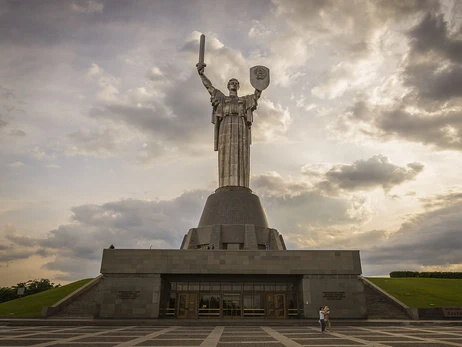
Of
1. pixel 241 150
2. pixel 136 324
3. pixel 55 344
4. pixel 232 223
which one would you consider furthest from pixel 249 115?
pixel 55 344

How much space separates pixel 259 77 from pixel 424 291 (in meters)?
26.1

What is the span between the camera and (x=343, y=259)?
24.4 metres

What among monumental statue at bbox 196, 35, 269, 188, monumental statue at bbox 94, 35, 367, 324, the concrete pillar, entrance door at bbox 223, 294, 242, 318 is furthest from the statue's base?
entrance door at bbox 223, 294, 242, 318

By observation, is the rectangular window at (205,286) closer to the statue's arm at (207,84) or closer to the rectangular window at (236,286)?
the rectangular window at (236,286)

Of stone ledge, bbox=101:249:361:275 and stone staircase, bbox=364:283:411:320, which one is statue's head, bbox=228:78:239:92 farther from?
stone staircase, bbox=364:283:411:320

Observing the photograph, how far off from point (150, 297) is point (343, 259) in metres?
13.8

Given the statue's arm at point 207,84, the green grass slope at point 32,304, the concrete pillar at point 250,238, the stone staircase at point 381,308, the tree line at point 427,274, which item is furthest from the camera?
the tree line at point 427,274

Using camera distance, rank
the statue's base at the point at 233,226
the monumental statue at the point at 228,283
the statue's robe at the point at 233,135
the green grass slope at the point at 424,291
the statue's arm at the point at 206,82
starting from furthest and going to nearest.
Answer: the statue's arm at the point at 206,82
the statue's robe at the point at 233,135
the green grass slope at the point at 424,291
the statue's base at the point at 233,226
the monumental statue at the point at 228,283

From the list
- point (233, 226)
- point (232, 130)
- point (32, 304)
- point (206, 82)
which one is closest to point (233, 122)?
point (232, 130)

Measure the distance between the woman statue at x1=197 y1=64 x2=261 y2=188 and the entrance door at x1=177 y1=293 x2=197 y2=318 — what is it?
432 inches

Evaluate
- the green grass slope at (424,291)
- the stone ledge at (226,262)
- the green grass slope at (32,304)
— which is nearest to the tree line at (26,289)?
the green grass slope at (32,304)

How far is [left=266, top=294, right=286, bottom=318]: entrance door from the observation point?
24.2 meters

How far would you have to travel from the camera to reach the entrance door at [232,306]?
23.9 meters

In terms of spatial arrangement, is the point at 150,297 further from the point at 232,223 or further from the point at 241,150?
the point at 241,150
